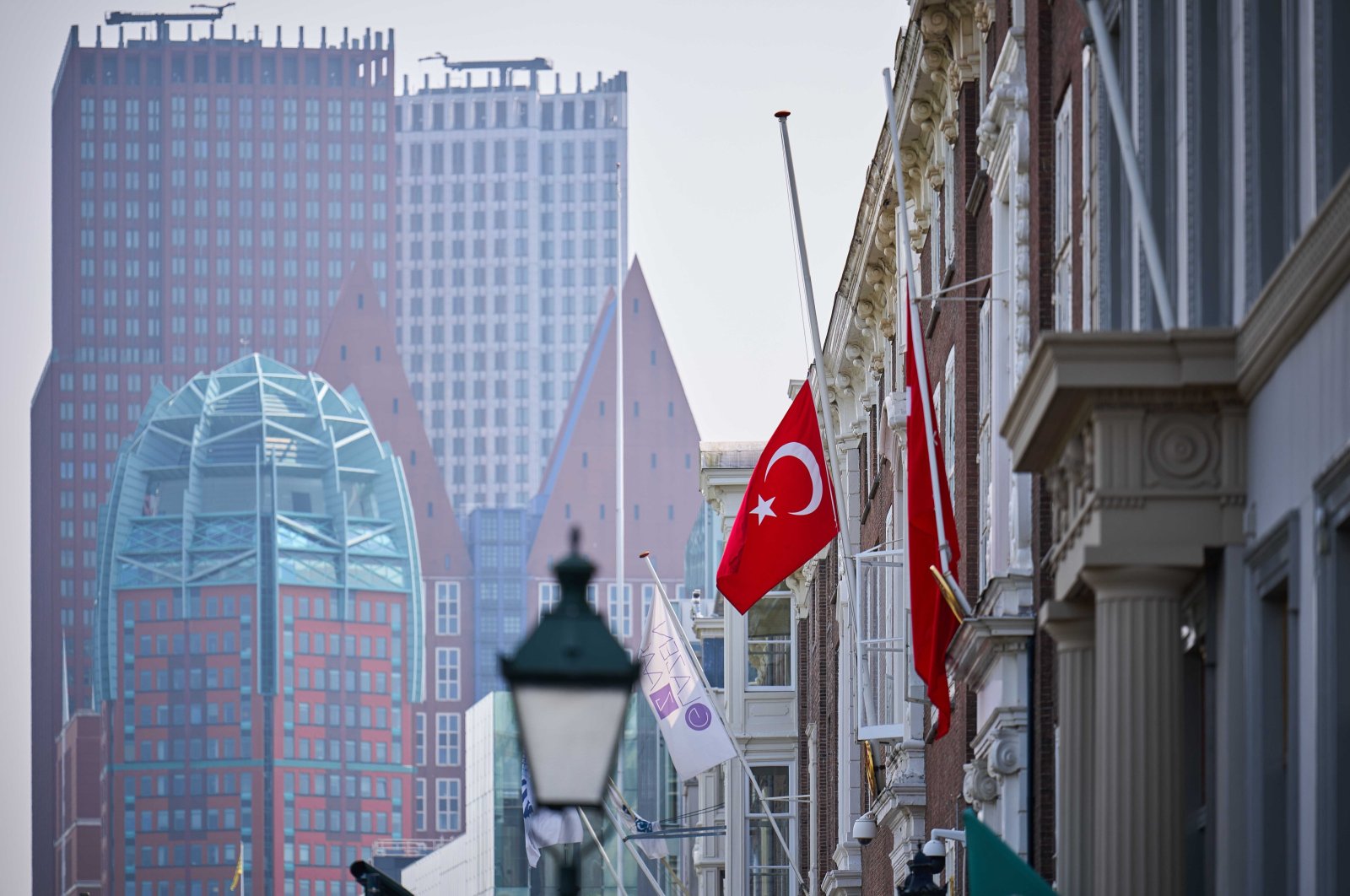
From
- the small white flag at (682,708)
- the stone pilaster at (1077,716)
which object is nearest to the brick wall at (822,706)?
the small white flag at (682,708)

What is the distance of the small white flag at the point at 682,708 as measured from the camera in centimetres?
4209

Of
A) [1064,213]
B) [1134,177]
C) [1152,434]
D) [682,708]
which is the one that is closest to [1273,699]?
[1152,434]

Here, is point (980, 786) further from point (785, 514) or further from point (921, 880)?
point (785, 514)

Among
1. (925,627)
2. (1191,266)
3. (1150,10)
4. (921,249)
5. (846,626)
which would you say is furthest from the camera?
(846,626)

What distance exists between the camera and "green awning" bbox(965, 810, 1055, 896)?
14.9 meters

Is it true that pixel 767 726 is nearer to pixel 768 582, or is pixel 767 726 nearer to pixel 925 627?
pixel 768 582

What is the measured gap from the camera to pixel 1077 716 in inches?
559

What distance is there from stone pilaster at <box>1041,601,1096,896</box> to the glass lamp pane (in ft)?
15.6

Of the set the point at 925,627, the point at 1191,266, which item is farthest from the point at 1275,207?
the point at 925,627

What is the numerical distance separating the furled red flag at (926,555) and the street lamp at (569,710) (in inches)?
539

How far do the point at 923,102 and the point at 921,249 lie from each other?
3.05 metres

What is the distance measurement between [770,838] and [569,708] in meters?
46.8

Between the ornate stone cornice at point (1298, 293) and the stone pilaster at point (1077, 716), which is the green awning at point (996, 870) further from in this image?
the ornate stone cornice at point (1298, 293)

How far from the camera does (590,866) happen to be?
11231 cm
